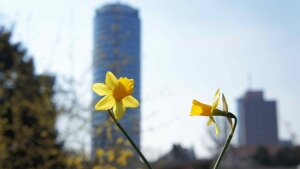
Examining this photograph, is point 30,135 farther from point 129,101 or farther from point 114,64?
point 129,101

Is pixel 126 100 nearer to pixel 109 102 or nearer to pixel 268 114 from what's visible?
pixel 109 102

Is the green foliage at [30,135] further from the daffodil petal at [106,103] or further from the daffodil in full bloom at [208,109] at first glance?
the daffodil in full bloom at [208,109]

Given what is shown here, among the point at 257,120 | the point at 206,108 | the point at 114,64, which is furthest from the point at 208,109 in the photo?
the point at 257,120

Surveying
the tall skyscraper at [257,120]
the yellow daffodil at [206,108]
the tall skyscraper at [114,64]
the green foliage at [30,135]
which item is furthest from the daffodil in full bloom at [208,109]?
the tall skyscraper at [257,120]

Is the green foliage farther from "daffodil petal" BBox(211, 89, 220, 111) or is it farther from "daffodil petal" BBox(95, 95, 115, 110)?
"daffodil petal" BBox(211, 89, 220, 111)

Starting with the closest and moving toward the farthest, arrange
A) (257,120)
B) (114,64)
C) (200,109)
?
(200,109)
(114,64)
(257,120)
